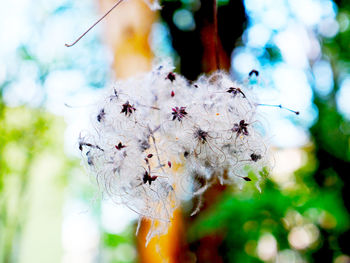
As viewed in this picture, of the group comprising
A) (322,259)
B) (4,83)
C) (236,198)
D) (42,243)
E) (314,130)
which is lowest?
(42,243)

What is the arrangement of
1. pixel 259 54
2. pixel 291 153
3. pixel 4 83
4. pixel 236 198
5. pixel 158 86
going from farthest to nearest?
pixel 291 153 < pixel 4 83 < pixel 259 54 < pixel 236 198 < pixel 158 86

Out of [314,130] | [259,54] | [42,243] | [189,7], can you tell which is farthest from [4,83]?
[42,243]

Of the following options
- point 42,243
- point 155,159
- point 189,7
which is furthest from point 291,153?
→ point 42,243

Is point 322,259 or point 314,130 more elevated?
point 314,130

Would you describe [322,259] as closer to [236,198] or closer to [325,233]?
[325,233]

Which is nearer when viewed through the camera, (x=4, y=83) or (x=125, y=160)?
(x=125, y=160)

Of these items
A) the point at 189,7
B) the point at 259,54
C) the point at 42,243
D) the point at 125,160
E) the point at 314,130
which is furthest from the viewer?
the point at 42,243

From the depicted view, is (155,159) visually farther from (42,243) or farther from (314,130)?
(42,243)
